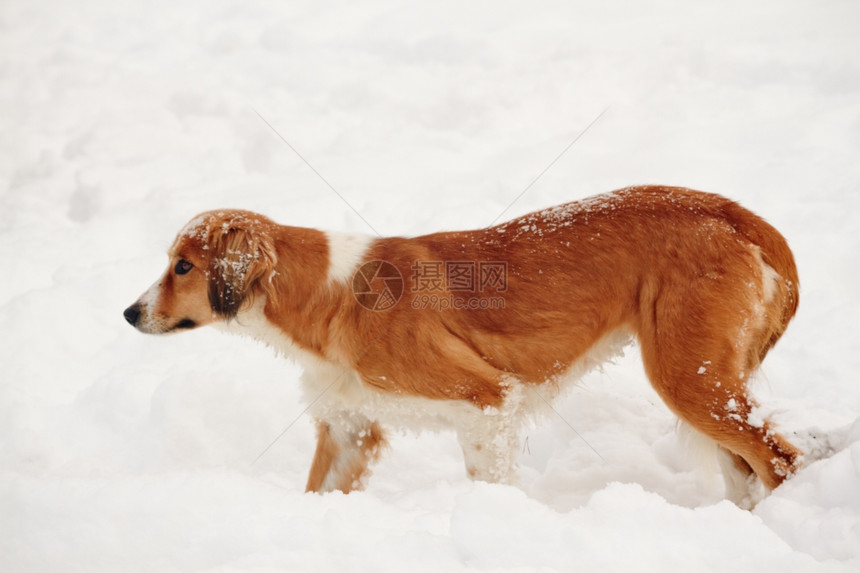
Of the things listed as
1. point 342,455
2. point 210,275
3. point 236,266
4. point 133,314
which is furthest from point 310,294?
point 342,455

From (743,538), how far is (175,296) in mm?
2614

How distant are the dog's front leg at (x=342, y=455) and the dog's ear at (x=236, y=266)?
2.84 feet

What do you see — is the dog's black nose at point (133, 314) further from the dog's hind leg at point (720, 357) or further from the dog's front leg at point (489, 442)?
the dog's hind leg at point (720, 357)

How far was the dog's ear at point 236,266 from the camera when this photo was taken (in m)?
3.33

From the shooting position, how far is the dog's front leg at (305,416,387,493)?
3.82m

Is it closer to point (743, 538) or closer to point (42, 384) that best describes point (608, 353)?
point (743, 538)

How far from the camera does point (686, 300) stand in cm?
313

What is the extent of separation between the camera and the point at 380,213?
6934mm

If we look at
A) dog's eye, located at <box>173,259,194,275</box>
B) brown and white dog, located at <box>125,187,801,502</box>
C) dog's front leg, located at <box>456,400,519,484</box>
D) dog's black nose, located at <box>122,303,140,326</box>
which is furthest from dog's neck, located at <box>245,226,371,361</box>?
dog's front leg, located at <box>456,400,519,484</box>

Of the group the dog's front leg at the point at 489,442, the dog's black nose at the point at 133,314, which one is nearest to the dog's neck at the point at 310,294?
the dog's black nose at the point at 133,314

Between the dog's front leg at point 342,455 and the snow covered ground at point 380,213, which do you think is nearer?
the snow covered ground at point 380,213

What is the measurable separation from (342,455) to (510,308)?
4.13 feet

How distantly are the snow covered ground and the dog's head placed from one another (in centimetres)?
75

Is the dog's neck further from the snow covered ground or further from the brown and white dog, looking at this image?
the snow covered ground
